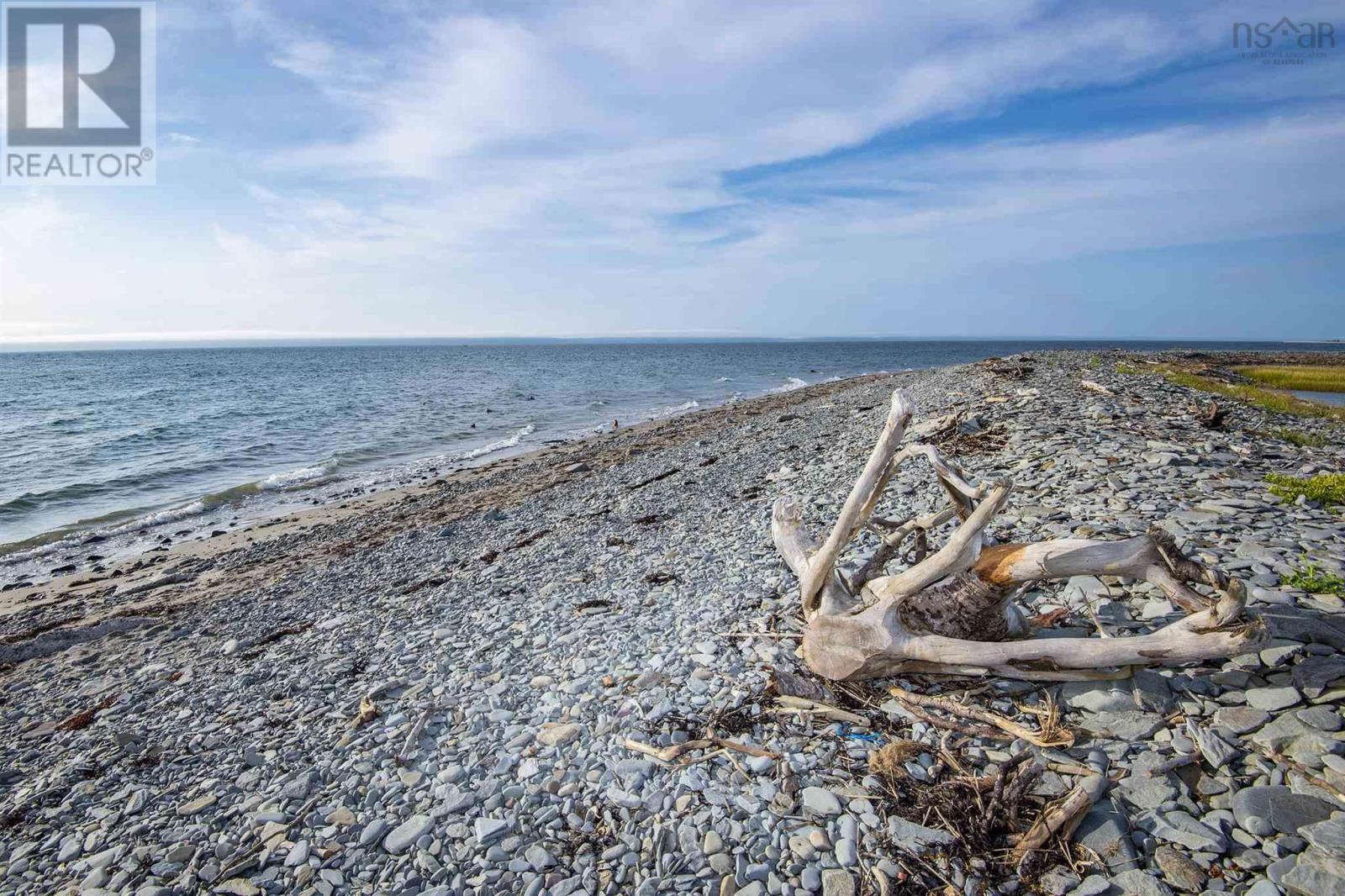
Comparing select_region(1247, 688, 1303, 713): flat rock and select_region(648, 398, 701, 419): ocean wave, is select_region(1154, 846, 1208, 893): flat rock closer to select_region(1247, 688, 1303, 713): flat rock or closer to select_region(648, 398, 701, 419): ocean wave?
select_region(1247, 688, 1303, 713): flat rock

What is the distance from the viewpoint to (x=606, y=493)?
49.1 feet

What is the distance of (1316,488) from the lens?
308 inches

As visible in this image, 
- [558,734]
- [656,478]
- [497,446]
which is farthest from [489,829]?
[497,446]

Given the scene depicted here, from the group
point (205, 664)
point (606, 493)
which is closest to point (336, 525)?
point (606, 493)

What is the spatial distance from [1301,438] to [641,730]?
1528 centimetres

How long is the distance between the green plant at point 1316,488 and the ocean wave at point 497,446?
22.5 meters

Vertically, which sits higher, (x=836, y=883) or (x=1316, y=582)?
(x=1316, y=582)

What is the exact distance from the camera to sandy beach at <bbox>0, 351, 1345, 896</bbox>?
12.3 ft

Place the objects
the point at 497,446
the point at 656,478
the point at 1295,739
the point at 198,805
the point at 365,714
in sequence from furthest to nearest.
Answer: the point at 497,446 < the point at 656,478 < the point at 365,714 < the point at 198,805 < the point at 1295,739

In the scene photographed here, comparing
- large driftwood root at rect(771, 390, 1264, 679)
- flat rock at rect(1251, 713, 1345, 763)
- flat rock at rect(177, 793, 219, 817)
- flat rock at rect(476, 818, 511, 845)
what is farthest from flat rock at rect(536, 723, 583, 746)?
flat rock at rect(1251, 713, 1345, 763)

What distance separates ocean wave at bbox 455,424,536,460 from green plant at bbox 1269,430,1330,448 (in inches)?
918

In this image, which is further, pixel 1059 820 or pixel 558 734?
pixel 558 734

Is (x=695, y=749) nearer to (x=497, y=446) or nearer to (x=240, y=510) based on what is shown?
(x=240, y=510)

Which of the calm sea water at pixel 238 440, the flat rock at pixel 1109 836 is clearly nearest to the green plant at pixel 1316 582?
the flat rock at pixel 1109 836
